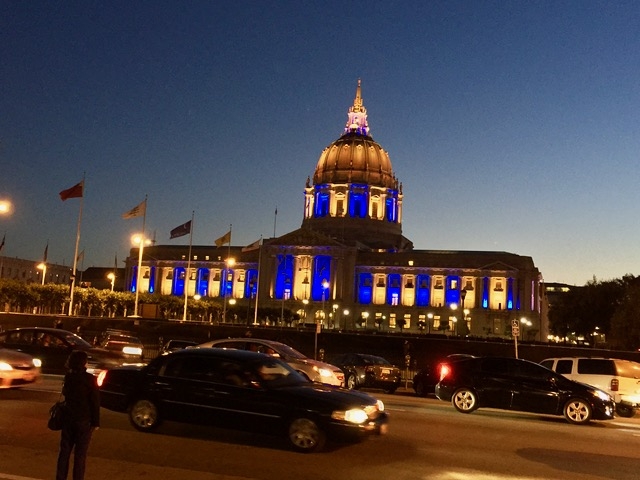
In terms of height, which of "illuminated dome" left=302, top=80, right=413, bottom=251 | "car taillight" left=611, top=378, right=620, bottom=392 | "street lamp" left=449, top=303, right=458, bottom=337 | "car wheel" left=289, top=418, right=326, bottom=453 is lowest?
"car wheel" left=289, top=418, right=326, bottom=453

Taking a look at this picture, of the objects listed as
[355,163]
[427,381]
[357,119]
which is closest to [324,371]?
[427,381]

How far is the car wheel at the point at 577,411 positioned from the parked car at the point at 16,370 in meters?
13.3

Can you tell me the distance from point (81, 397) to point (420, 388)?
19.2m

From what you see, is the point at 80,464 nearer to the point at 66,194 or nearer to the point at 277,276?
the point at 66,194

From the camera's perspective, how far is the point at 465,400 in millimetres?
19203

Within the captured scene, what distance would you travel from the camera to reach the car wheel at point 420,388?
87.4 feet

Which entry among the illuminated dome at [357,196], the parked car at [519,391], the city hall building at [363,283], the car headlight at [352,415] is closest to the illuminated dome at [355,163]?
the illuminated dome at [357,196]

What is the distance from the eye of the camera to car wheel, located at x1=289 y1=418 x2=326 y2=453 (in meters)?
11.7

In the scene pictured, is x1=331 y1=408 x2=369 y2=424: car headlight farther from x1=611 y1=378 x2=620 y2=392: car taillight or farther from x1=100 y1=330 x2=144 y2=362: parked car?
x1=100 y1=330 x2=144 y2=362: parked car

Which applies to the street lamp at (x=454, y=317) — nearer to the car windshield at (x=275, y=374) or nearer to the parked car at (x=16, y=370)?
the parked car at (x=16, y=370)

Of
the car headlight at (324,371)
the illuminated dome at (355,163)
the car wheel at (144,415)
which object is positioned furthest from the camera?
the illuminated dome at (355,163)

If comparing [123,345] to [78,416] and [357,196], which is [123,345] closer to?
[78,416]

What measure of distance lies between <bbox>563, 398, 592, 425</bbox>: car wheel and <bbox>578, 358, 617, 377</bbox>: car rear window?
203 inches

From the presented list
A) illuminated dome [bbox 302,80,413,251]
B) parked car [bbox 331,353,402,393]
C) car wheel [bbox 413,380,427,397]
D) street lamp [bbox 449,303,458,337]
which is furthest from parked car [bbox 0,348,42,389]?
illuminated dome [bbox 302,80,413,251]
